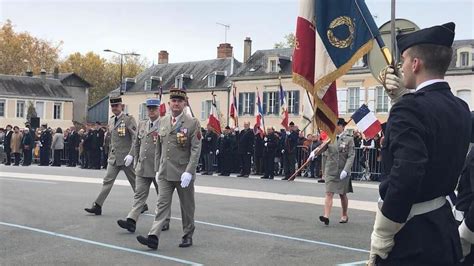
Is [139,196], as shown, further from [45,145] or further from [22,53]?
[22,53]

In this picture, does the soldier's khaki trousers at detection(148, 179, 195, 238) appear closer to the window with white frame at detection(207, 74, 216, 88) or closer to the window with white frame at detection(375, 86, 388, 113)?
the window with white frame at detection(375, 86, 388, 113)

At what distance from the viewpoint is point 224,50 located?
68.8 metres

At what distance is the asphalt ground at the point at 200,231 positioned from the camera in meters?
8.55

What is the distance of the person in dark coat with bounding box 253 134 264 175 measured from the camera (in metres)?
26.0

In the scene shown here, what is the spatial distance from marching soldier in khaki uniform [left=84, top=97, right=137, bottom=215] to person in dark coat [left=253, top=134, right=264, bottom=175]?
44.4 ft

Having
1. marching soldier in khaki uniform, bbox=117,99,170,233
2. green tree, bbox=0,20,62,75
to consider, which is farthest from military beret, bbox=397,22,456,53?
green tree, bbox=0,20,62,75

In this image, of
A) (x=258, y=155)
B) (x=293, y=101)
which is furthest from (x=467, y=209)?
(x=293, y=101)

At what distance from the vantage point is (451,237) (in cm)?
391

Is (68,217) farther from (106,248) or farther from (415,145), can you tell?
(415,145)

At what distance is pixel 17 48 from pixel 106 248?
88136mm

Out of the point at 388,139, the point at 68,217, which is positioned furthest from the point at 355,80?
the point at 388,139

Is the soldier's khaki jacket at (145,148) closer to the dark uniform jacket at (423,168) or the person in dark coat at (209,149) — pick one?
the dark uniform jacket at (423,168)

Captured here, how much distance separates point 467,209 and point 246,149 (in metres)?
21.0

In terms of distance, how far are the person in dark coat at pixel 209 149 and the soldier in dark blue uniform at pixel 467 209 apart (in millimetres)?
22052
